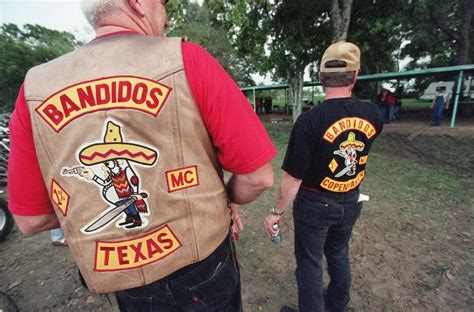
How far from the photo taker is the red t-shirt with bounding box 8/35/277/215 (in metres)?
0.97

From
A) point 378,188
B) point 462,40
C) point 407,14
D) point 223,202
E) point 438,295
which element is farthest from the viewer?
point 462,40

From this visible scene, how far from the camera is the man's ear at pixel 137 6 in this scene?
1023 millimetres

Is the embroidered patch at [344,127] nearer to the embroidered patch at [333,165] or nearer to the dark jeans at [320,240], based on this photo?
the embroidered patch at [333,165]

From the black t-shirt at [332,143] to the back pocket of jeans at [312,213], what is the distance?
4.7 inches

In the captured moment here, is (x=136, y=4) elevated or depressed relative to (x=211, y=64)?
elevated

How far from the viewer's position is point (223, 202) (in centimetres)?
121

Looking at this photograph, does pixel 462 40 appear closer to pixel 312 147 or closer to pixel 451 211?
pixel 451 211

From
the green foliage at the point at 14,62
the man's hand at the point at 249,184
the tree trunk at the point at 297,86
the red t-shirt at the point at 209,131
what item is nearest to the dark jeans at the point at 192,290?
the man's hand at the point at 249,184

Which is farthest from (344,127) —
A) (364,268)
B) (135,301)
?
(364,268)

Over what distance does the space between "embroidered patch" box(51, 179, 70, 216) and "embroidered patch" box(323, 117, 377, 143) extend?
1.48 metres

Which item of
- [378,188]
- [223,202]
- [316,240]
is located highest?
[223,202]

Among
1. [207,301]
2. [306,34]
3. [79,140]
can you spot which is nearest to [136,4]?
[79,140]

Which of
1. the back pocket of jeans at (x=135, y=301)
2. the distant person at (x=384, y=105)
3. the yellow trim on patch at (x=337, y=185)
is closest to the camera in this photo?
the back pocket of jeans at (x=135, y=301)

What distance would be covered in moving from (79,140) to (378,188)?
5272 millimetres
